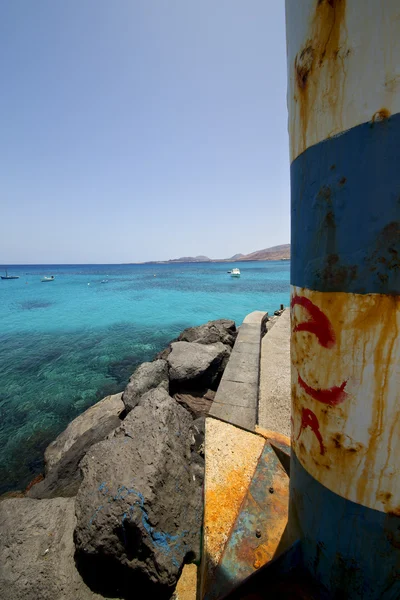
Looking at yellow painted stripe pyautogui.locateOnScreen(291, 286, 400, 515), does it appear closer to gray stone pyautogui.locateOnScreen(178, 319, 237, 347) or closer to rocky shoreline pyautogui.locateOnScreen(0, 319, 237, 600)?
rocky shoreline pyautogui.locateOnScreen(0, 319, 237, 600)

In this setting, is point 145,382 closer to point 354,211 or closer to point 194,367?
point 194,367

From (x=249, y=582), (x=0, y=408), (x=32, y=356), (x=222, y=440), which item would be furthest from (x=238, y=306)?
(x=249, y=582)

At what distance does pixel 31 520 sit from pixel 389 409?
3.56 meters

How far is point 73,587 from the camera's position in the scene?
89.4 inches

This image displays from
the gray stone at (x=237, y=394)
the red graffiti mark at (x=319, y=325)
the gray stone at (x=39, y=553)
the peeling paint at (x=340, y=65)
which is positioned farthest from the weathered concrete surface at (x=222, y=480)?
the peeling paint at (x=340, y=65)

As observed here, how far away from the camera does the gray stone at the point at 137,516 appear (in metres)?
2.26

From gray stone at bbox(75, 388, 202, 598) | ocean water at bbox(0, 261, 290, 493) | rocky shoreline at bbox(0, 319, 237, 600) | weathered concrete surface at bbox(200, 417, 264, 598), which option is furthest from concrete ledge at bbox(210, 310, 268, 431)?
ocean water at bbox(0, 261, 290, 493)

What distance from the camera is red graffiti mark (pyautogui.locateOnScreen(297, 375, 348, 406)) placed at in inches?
34.3

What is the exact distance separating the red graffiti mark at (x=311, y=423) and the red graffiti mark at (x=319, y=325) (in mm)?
310

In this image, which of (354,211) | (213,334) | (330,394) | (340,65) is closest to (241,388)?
(330,394)

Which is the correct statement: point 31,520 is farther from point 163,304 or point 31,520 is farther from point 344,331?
point 163,304

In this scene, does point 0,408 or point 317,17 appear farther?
point 0,408

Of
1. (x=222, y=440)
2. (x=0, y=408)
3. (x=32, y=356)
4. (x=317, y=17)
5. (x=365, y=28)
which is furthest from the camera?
(x=32, y=356)

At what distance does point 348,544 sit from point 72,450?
4.72 meters
